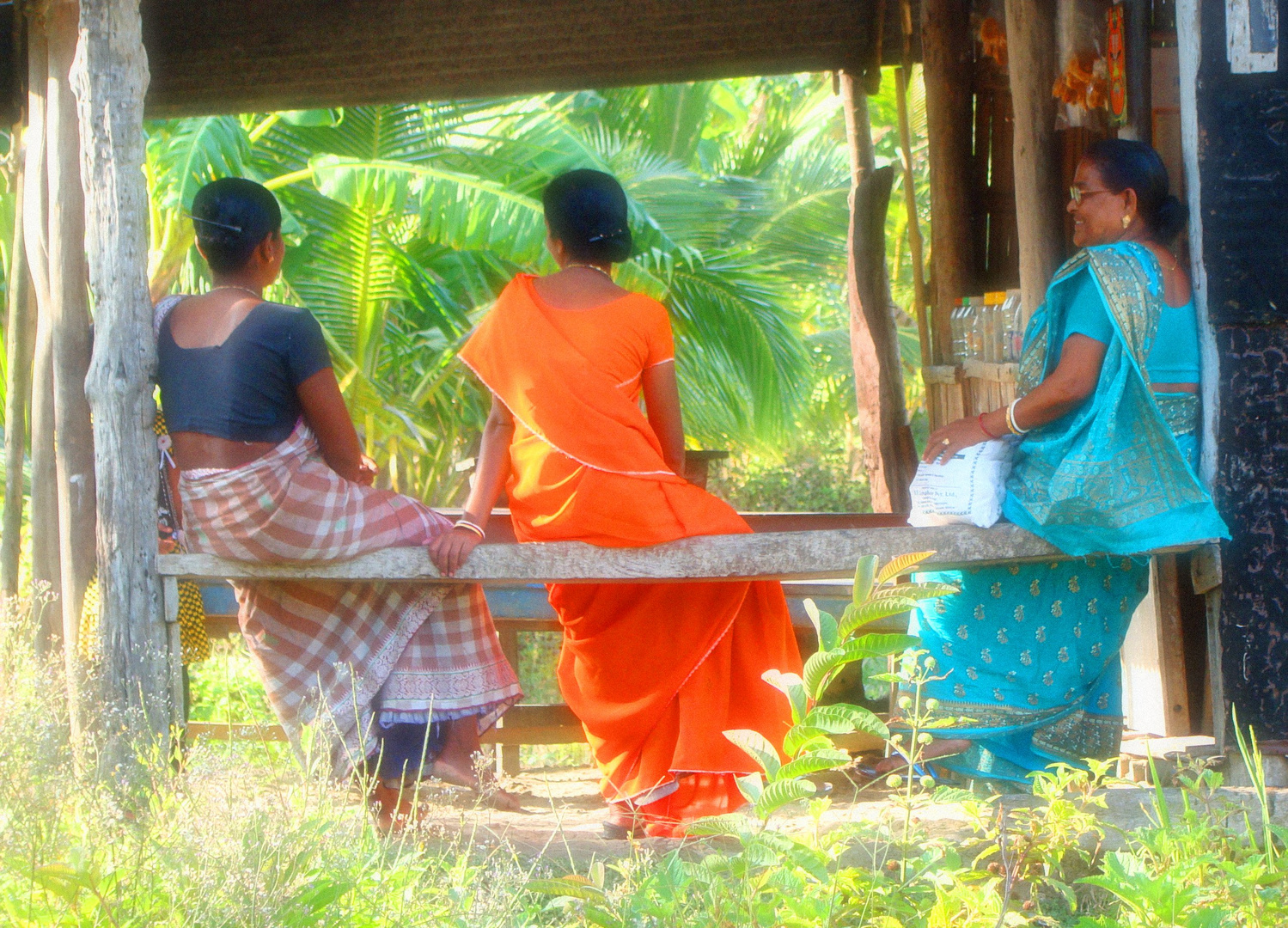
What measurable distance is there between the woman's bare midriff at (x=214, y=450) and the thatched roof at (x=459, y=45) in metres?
2.22

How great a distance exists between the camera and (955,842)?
312cm

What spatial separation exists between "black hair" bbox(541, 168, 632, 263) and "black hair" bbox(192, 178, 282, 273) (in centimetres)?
73

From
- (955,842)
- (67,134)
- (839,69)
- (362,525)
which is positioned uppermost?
(839,69)

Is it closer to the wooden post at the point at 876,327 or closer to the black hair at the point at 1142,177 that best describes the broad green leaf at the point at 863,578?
the black hair at the point at 1142,177

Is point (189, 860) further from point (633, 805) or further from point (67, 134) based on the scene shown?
point (67, 134)

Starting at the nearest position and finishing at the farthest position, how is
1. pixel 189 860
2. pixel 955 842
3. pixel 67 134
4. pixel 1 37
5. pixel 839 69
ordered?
pixel 189 860, pixel 955 842, pixel 67 134, pixel 1 37, pixel 839 69

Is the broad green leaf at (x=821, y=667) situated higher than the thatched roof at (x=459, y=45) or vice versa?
the thatched roof at (x=459, y=45)

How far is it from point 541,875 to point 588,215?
170 centimetres

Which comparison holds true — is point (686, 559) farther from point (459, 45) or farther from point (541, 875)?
point (459, 45)

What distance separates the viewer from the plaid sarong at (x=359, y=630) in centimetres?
337

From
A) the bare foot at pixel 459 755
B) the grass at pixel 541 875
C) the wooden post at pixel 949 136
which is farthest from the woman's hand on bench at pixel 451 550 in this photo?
the wooden post at pixel 949 136

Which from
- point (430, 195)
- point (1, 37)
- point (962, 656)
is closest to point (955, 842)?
point (962, 656)

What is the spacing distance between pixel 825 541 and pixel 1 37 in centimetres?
393

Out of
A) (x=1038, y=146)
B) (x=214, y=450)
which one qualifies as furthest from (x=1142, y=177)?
(x=214, y=450)
